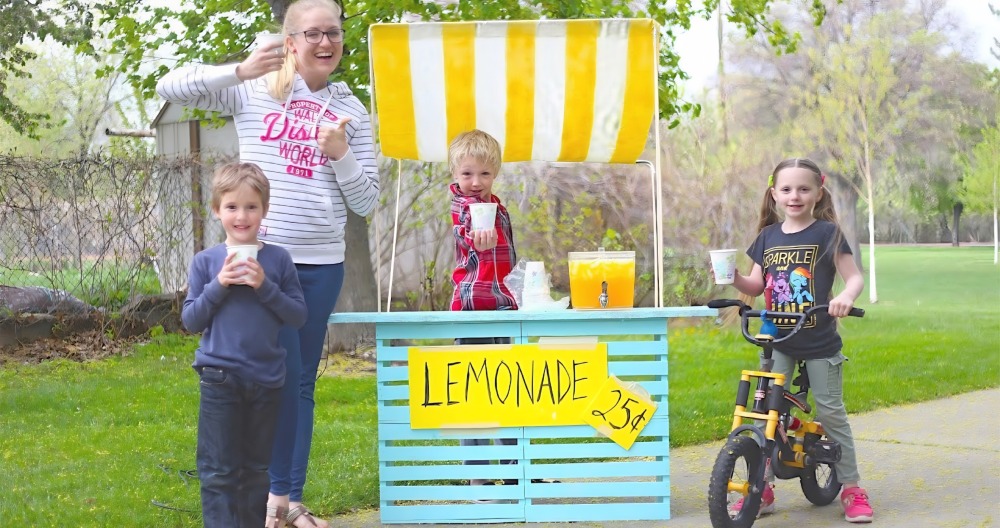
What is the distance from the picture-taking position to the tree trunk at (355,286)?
1056 cm

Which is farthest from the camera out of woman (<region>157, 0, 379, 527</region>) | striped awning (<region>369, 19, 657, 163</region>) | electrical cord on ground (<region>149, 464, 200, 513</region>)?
striped awning (<region>369, 19, 657, 163</region>)

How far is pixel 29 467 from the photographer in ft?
18.9

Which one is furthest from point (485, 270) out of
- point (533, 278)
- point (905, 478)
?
point (905, 478)

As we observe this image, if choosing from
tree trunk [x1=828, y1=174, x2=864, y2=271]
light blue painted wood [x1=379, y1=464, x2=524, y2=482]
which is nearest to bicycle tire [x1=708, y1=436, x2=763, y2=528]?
light blue painted wood [x1=379, y1=464, x2=524, y2=482]

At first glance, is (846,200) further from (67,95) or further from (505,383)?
(67,95)

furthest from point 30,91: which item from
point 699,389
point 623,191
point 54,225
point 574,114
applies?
point 574,114

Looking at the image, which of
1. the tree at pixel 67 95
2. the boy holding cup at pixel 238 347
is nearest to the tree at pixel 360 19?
the boy holding cup at pixel 238 347

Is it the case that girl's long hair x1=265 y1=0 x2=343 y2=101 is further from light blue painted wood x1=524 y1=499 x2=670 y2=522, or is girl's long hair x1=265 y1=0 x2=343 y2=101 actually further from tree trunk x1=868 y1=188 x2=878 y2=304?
tree trunk x1=868 y1=188 x2=878 y2=304

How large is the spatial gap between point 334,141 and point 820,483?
2.65 metres

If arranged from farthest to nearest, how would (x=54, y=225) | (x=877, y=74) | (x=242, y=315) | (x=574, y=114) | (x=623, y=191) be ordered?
(x=877, y=74), (x=623, y=191), (x=54, y=225), (x=574, y=114), (x=242, y=315)

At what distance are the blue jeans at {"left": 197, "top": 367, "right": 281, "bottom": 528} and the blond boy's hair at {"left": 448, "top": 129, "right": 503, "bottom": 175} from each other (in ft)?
4.08

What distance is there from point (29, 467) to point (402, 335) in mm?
2722

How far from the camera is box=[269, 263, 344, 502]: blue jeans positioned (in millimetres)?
3869

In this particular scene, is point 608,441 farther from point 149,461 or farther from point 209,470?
point 149,461
